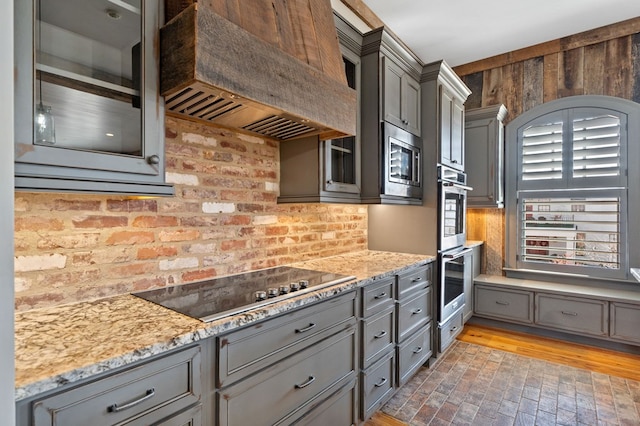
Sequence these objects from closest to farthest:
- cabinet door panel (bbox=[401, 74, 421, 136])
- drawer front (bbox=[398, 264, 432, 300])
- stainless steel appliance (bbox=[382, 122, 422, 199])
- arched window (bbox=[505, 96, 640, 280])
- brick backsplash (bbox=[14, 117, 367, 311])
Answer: brick backsplash (bbox=[14, 117, 367, 311]) < drawer front (bbox=[398, 264, 432, 300]) < stainless steel appliance (bbox=[382, 122, 422, 199]) < cabinet door panel (bbox=[401, 74, 421, 136]) < arched window (bbox=[505, 96, 640, 280])

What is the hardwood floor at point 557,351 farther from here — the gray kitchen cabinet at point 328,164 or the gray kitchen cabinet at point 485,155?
the gray kitchen cabinet at point 328,164

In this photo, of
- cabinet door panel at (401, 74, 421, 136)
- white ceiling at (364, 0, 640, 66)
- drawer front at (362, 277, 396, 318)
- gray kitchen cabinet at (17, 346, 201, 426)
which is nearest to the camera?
gray kitchen cabinet at (17, 346, 201, 426)

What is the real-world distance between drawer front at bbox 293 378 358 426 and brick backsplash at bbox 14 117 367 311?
0.86 meters

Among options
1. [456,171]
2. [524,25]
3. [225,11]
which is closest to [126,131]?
[225,11]

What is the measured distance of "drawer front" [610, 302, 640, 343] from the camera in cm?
304

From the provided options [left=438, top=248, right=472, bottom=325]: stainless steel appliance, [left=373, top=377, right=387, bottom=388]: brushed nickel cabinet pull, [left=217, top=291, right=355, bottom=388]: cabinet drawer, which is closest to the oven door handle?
[left=438, top=248, right=472, bottom=325]: stainless steel appliance

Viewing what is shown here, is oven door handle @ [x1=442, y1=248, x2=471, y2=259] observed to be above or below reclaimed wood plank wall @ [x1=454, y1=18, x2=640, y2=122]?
below

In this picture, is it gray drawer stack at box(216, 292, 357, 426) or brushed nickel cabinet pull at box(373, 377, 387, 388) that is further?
brushed nickel cabinet pull at box(373, 377, 387, 388)

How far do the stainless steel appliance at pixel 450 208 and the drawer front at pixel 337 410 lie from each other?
1418mm

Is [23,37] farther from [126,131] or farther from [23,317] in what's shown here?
[23,317]

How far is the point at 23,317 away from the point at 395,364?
81.2 inches

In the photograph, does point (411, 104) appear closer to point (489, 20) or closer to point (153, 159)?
point (489, 20)

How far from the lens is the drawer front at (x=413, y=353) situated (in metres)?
2.39

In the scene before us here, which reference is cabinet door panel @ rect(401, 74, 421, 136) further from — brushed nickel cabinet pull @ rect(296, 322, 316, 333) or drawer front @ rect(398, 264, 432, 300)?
brushed nickel cabinet pull @ rect(296, 322, 316, 333)
